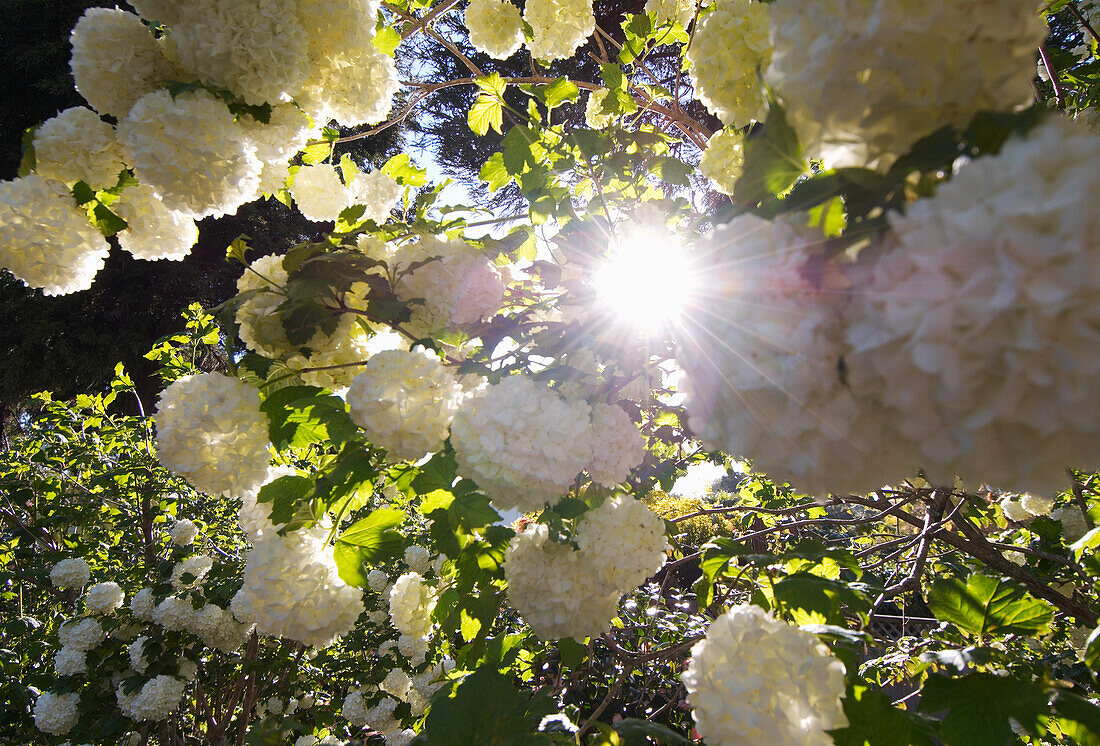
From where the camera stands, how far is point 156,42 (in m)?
1.42

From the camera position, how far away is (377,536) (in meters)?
1.48

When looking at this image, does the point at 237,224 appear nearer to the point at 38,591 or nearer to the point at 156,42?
the point at 38,591

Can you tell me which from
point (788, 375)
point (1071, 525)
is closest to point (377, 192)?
point (788, 375)

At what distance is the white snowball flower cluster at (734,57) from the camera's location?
1.26 meters

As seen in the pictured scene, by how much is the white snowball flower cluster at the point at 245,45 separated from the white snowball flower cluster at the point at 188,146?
0.07 metres

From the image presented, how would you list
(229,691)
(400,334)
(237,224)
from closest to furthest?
(400,334) < (229,691) < (237,224)

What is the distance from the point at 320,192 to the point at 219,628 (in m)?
2.73

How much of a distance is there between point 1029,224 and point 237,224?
36.2 feet

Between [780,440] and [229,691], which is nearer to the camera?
[780,440]

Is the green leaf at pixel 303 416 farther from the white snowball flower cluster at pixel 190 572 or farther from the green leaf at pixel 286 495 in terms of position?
the white snowball flower cluster at pixel 190 572

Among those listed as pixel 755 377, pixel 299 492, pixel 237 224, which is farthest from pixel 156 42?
pixel 237 224

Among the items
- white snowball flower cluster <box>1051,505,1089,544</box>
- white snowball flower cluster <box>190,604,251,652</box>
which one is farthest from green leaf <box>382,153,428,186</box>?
white snowball flower cluster <box>1051,505,1089,544</box>

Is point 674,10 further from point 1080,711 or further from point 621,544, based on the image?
point 1080,711

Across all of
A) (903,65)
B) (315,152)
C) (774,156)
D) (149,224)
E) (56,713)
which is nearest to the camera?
(903,65)
